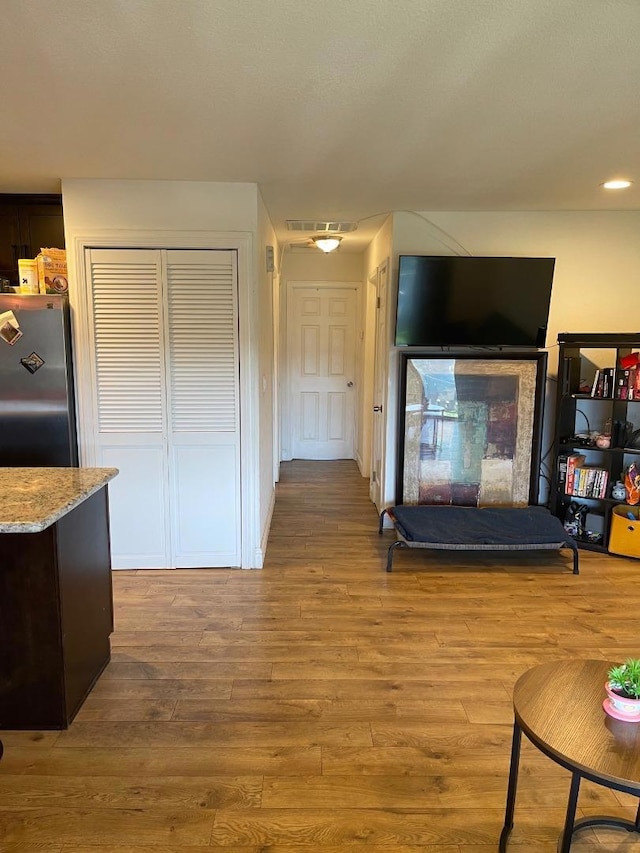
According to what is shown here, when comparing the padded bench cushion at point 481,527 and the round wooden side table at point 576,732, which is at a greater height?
the round wooden side table at point 576,732

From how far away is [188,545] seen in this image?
3559 millimetres

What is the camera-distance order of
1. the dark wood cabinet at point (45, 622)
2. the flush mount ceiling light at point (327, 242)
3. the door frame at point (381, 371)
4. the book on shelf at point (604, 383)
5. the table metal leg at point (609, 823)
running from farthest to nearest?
1. the flush mount ceiling light at point (327, 242)
2. the door frame at point (381, 371)
3. the book on shelf at point (604, 383)
4. the dark wood cabinet at point (45, 622)
5. the table metal leg at point (609, 823)

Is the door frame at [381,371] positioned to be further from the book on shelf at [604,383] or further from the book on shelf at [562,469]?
the book on shelf at [604,383]

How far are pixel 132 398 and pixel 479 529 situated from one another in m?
2.48

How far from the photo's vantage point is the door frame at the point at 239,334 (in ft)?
10.7

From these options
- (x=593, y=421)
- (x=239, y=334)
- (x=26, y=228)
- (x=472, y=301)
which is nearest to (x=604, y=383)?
(x=593, y=421)

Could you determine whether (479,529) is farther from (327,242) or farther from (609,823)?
(327,242)

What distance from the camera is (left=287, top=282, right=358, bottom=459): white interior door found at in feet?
21.0

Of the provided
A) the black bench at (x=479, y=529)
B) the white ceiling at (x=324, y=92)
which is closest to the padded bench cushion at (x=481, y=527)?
the black bench at (x=479, y=529)

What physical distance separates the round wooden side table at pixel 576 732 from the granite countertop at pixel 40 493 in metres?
1.56

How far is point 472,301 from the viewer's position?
391cm

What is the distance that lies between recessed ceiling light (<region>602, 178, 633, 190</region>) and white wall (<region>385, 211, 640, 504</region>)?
0.67 meters

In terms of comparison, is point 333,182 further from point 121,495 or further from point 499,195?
point 121,495

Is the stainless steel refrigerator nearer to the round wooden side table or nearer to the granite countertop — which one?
the granite countertop
